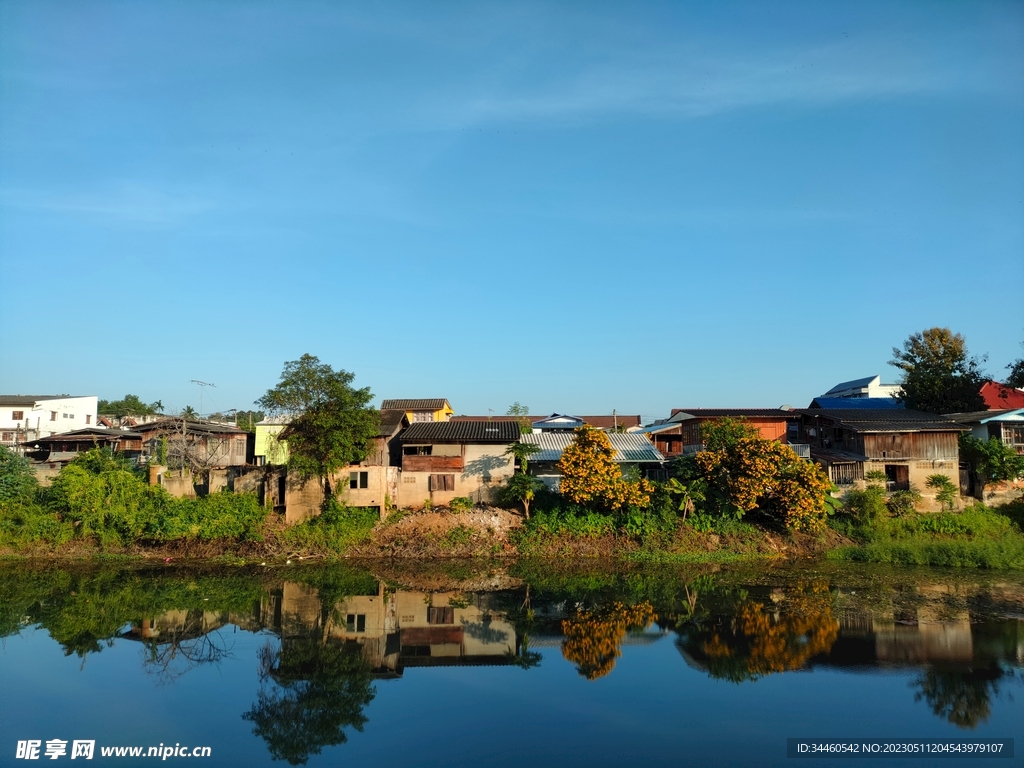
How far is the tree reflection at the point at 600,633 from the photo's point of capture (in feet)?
48.3

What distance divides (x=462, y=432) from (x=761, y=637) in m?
16.0

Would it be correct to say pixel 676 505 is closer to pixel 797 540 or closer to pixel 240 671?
pixel 797 540

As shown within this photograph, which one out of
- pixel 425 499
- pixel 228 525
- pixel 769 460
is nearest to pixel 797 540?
pixel 769 460

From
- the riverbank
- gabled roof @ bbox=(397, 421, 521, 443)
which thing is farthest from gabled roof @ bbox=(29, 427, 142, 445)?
gabled roof @ bbox=(397, 421, 521, 443)

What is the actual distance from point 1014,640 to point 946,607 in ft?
9.04

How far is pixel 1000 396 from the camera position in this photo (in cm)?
3616

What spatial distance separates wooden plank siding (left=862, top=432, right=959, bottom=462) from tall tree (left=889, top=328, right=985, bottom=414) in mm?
6568

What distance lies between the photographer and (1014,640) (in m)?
15.4

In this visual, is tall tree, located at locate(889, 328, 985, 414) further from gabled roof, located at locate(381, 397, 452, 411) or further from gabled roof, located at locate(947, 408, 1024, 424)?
gabled roof, located at locate(381, 397, 452, 411)

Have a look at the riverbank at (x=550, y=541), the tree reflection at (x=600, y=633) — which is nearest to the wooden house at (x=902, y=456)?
the riverbank at (x=550, y=541)

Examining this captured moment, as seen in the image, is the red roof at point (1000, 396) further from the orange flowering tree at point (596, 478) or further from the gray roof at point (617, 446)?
the orange flowering tree at point (596, 478)

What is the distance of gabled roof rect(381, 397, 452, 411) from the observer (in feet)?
146

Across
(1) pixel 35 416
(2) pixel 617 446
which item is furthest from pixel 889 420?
(1) pixel 35 416

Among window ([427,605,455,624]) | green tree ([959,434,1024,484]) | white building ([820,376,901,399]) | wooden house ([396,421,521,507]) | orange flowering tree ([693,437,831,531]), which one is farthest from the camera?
white building ([820,376,901,399])
